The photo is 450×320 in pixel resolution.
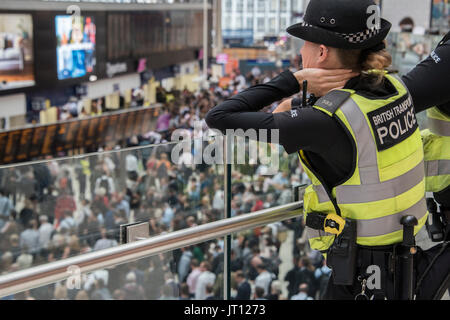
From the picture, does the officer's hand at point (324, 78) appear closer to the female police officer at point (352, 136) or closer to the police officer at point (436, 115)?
the female police officer at point (352, 136)

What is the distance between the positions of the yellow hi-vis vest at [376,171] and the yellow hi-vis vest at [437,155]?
0.28 metres

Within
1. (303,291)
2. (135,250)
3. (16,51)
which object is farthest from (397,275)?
(16,51)

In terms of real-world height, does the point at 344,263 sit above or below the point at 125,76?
above

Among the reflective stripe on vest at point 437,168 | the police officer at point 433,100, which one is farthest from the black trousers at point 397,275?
the reflective stripe on vest at point 437,168

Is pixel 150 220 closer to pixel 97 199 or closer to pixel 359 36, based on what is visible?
pixel 97 199

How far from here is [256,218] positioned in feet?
7.44

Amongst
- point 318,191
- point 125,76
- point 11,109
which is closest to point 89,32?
point 125,76

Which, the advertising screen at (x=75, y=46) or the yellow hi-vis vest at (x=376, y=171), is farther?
the advertising screen at (x=75, y=46)

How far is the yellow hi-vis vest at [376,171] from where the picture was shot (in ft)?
5.39

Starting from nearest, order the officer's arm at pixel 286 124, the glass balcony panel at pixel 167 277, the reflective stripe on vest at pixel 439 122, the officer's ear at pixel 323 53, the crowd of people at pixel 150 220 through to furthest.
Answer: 1. the officer's arm at pixel 286 124
2. the officer's ear at pixel 323 53
3. the reflective stripe on vest at pixel 439 122
4. the glass balcony panel at pixel 167 277
5. the crowd of people at pixel 150 220

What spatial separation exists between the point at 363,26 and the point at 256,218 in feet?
2.75

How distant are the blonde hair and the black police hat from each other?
0.11 feet
